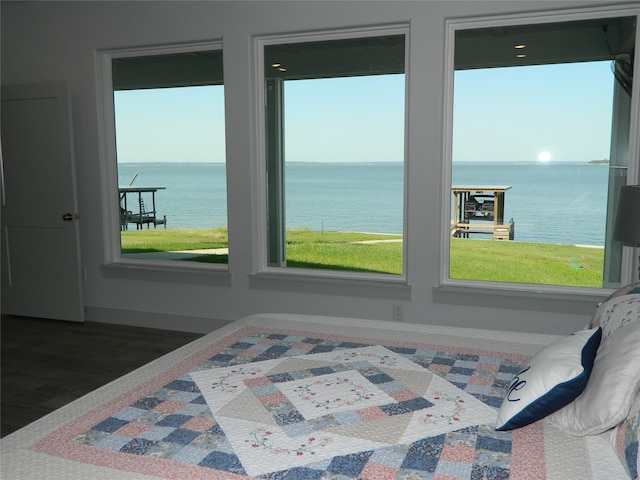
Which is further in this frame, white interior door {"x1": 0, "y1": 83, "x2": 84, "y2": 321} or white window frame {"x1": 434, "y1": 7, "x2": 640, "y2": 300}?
white interior door {"x1": 0, "y1": 83, "x2": 84, "y2": 321}

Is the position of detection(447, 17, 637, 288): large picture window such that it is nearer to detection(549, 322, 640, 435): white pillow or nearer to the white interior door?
detection(549, 322, 640, 435): white pillow

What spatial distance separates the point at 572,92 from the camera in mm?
3521

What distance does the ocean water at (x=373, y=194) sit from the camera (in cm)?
362

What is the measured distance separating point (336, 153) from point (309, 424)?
2745mm

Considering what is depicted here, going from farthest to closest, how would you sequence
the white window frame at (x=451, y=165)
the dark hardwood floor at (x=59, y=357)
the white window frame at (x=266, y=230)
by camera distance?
the white window frame at (x=266, y=230)
the white window frame at (x=451, y=165)
the dark hardwood floor at (x=59, y=357)

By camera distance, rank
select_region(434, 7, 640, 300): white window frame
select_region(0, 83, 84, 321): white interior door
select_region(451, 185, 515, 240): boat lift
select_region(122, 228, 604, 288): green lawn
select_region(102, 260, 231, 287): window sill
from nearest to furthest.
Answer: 1. select_region(434, 7, 640, 300): white window frame
2. select_region(122, 228, 604, 288): green lawn
3. select_region(451, 185, 515, 240): boat lift
4. select_region(102, 260, 231, 287): window sill
5. select_region(0, 83, 84, 321): white interior door

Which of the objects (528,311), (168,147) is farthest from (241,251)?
(528,311)

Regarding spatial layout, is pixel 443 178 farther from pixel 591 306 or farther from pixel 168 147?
pixel 168 147

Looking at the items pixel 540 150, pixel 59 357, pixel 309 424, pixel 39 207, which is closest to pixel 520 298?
pixel 540 150

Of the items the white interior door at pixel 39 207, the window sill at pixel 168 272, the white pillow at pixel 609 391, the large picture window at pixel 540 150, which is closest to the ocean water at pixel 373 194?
the large picture window at pixel 540 150

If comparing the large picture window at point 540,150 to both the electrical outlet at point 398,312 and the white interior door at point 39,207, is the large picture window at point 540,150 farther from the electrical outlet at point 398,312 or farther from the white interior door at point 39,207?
the white interior door at point 39,207

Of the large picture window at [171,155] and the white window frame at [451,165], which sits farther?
the large picture window at [171,155]

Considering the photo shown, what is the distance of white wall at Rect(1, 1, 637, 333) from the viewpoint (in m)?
3.67

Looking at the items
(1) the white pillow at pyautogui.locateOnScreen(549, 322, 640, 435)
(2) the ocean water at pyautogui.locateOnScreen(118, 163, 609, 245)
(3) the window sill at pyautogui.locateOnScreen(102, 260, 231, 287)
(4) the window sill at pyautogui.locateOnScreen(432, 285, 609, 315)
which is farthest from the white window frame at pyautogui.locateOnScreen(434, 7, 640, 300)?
(1) the white pillow at pyautogui.locateOnScreen(549, 322, 640, 435)
